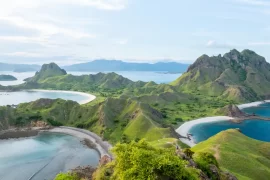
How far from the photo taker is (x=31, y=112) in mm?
193000

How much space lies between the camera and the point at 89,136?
164 m

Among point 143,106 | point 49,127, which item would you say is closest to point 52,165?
point 49,127

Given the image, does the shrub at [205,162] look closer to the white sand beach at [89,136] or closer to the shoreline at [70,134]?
the white sand beach at [89,136]

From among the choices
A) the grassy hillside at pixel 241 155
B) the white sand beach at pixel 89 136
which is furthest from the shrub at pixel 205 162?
the white sand beach at pixel 89 136

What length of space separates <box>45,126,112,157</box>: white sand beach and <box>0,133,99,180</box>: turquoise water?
371 cm

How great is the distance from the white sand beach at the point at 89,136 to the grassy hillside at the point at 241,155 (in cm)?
4834

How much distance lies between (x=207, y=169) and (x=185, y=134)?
119332 millimetres

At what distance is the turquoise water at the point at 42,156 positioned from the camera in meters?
116

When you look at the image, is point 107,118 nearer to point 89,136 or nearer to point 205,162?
point 89,136

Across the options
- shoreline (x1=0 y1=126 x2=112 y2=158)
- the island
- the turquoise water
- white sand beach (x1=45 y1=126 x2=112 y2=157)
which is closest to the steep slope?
the island

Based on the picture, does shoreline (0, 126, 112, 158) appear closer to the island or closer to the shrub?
the island

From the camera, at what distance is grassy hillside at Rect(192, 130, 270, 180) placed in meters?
90.0

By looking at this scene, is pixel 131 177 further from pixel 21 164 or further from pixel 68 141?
pixel 68 141

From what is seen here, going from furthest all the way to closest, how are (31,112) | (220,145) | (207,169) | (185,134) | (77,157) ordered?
(31,112), (185,134), (77,157), (220,145), (207,169)
